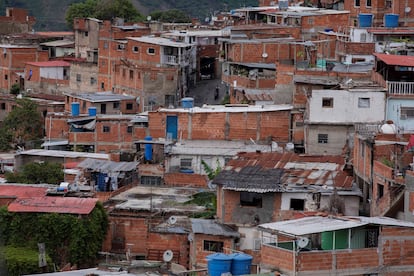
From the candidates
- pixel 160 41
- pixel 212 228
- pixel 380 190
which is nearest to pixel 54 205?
pixel 212 228

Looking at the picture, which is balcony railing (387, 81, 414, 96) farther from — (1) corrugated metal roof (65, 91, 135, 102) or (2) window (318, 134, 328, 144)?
(1) corrugated metal roof (65, 91, 135, 102)

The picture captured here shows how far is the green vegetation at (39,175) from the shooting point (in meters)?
36.9

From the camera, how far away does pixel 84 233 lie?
100.0 feet

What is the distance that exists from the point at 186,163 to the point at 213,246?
26.5 ft

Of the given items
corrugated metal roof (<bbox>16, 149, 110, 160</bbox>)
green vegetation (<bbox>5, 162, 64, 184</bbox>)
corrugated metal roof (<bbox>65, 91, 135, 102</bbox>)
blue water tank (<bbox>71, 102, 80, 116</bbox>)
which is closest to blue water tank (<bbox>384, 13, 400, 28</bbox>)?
corrugated metal roof (<bbox>65, 91, 135, 102</bbox>)

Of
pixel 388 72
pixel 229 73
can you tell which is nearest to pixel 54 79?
pixel 229 73

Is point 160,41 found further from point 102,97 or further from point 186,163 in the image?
point 186,163

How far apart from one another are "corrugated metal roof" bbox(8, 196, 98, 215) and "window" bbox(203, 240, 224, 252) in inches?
129

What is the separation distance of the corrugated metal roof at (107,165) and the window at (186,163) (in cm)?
124

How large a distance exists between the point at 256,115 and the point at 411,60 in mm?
5240

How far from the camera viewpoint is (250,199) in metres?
29.5

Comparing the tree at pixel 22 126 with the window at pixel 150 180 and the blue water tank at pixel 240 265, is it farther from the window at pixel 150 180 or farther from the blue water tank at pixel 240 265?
the blue water tank at pixel 240 265

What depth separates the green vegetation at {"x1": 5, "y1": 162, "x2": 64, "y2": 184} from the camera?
36906 millimetres

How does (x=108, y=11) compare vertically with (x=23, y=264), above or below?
above
